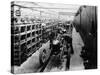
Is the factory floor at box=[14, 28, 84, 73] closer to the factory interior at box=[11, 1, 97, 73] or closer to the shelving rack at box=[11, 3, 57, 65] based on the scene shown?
the factory interior at box=[11, 1, 97, 73]

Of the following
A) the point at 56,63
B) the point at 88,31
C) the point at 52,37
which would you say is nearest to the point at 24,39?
the point at 52,37

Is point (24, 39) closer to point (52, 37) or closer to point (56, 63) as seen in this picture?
point (52, 37)

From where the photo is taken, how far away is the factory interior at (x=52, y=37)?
560 centimetres

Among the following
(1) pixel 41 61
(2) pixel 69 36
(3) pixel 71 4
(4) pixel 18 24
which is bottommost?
(1) pixel 41 61

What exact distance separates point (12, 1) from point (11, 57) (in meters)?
1.52

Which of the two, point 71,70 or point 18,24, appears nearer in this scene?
point 18,24

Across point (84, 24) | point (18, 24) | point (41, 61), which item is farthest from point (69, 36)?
point (18, 24)

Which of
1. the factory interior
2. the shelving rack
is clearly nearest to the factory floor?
the factory interior

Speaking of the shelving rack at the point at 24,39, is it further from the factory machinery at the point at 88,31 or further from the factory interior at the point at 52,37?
the factory machinery at the point at 88,31

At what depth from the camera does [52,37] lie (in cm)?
625

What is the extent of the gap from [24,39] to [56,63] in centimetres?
130

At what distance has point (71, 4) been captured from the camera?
6.51 m

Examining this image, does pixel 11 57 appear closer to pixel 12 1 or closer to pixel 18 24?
pixel 18 24

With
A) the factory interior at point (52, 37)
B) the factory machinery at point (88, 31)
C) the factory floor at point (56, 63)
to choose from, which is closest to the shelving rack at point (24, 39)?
the factory interior at point (52, 37)
